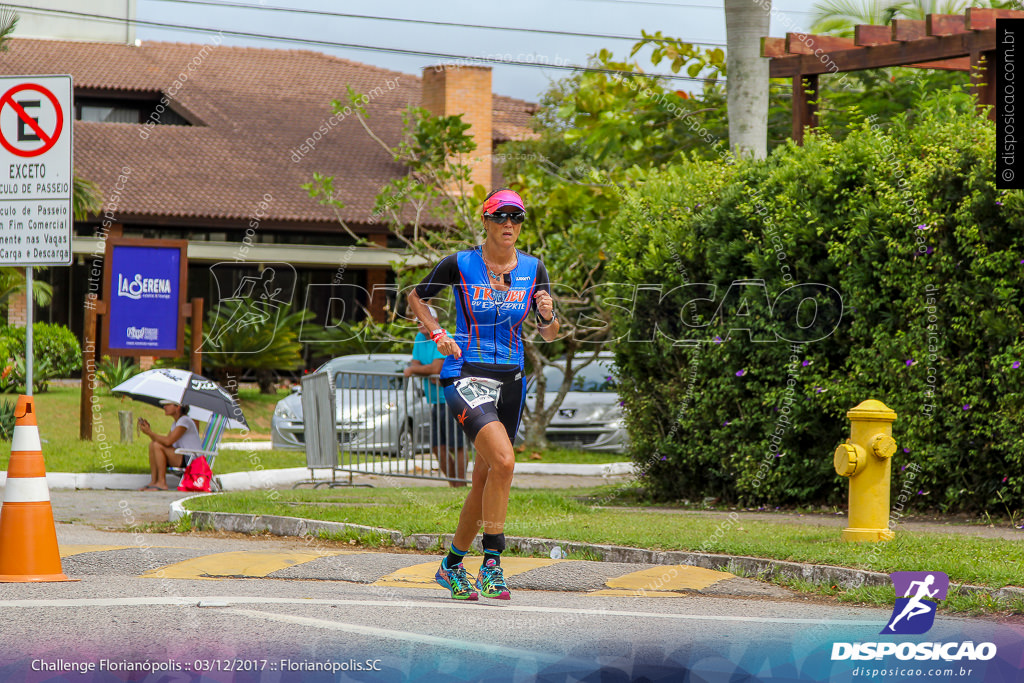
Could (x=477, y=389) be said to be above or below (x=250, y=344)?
above

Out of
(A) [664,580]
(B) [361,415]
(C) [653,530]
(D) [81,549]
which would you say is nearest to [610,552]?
(C) [653,530]

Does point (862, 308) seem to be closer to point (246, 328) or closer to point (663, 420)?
point (663, 420)

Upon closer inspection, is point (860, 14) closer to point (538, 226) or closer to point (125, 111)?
point (538, 226)

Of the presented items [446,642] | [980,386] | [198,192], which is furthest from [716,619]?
[198,192]

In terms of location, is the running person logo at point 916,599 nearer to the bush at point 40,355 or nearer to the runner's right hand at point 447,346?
the runner's right hand at point 447,346

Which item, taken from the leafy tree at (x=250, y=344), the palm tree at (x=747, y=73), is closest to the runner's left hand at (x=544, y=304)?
the palm tree at (x=747, y=73)

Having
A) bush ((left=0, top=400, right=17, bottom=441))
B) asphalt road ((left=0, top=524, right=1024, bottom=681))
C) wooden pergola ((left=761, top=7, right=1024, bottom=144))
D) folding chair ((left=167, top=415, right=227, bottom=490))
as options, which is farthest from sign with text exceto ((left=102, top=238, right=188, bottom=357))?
asphalt road ((left=0, top=524, right=1024, bottom=681))

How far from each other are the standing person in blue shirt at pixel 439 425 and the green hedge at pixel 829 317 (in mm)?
1892

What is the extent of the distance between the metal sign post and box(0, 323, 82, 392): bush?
48.7ft

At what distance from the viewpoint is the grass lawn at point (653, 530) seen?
297 inches

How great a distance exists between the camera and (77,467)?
48.0 ft

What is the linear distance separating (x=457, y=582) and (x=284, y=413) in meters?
12.6

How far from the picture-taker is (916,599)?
6883mm

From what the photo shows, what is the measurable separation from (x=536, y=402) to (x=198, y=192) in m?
13.3
